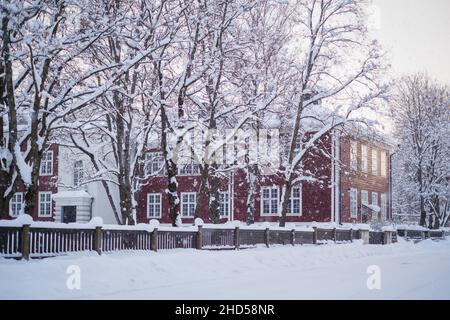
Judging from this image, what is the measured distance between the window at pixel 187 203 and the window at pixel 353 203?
12587mm

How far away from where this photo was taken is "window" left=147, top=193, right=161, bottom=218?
1918 inches

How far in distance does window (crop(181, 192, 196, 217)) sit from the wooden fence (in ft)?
56.6

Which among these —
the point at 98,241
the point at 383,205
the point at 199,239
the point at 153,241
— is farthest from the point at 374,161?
the point at 98,241

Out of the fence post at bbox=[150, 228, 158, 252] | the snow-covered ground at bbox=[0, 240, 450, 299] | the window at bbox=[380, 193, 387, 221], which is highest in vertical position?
the window at bbox=[380, 193, 387, 221]

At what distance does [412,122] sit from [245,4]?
31653 mm

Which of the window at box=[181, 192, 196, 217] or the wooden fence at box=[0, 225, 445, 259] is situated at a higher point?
the window at box=[181, 192, 196, 217]

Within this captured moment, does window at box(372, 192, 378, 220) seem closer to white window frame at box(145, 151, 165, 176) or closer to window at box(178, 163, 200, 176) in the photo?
window at box(178, 163, 200, 176)

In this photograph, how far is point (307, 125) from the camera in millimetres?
41906

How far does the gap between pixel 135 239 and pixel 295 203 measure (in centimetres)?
2492

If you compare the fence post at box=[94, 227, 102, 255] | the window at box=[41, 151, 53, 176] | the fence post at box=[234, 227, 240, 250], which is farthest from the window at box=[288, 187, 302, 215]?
the fence post at box=[94, 227, 102, 255]

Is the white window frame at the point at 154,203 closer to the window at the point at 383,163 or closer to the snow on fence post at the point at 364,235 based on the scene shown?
the snow on fence post at the point at 364,235

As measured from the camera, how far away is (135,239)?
1956cm
